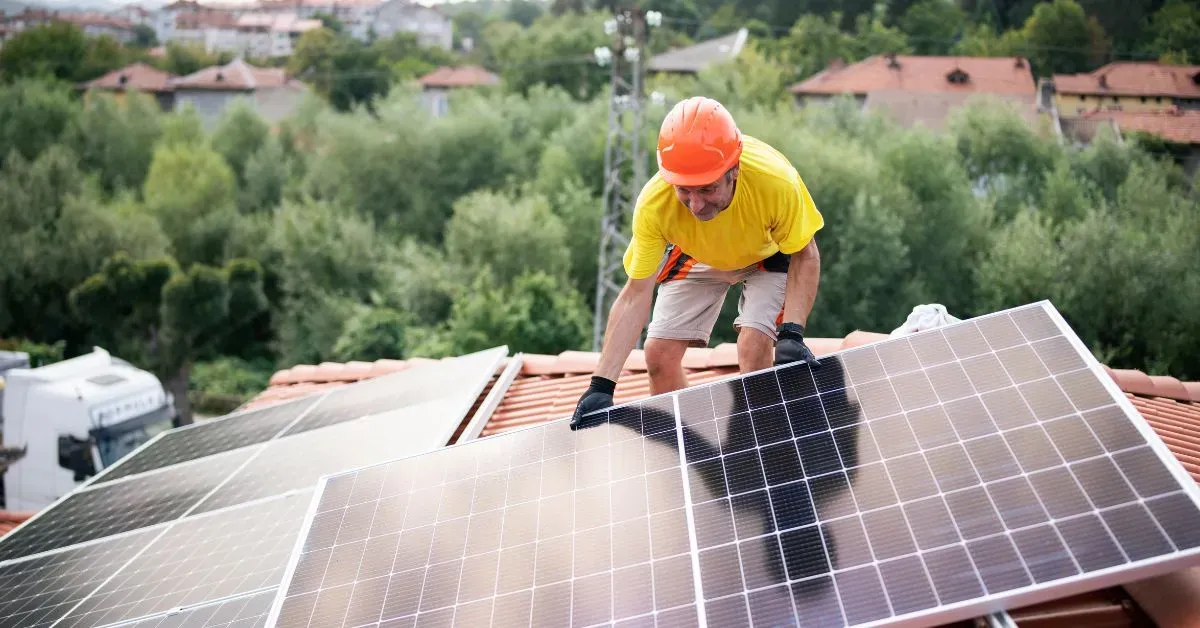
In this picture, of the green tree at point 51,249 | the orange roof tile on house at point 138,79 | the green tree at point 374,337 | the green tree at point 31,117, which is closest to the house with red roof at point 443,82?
the orange roof tile on house at point 138,79

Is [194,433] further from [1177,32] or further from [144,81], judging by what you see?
[144,81]

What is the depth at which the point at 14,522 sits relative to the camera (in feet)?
32.1

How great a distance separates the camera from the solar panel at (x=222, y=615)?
17.7 feet

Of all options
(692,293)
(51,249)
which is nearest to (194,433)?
(692,293)

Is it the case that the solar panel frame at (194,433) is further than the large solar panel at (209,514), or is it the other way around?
the solar panel frame at (194,433)

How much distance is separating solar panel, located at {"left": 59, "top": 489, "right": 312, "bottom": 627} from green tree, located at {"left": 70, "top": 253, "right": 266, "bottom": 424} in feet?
111

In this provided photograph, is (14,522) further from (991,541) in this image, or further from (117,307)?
(117,307)

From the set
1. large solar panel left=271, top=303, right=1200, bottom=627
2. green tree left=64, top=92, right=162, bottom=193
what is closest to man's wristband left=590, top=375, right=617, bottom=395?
A: large solar panel left=271, top=303, right=1200, bottom=627

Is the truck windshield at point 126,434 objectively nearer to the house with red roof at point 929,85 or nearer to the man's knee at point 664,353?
the man's knee at point 664,353

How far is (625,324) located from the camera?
6.27m

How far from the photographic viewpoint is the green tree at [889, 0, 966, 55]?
56.6m

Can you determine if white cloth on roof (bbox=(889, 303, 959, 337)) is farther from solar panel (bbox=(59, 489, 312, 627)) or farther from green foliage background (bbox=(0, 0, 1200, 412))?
green foliage background (bbox=(0, 0, 1200, 412))

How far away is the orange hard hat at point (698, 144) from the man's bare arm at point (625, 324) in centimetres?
83

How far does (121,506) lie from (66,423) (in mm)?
10323
